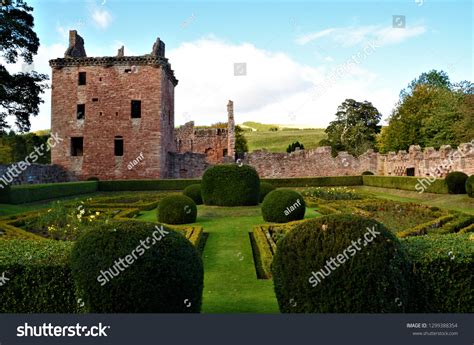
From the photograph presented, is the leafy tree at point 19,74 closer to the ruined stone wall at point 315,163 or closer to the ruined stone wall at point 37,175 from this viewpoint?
the ruined stone wall at point 37,175

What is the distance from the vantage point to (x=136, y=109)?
33.2 metres

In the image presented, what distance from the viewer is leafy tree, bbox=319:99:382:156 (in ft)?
178

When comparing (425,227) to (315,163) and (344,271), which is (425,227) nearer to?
(344,271)

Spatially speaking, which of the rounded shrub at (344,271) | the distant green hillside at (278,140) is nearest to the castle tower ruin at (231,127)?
the rounded shrub at (344,271)

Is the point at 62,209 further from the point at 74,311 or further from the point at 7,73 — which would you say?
the point at 7,73

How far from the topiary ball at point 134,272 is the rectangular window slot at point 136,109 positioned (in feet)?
95.5

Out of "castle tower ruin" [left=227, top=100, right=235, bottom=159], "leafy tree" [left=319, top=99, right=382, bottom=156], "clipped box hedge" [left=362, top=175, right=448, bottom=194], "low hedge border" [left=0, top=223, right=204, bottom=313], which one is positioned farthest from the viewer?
"leafy tree" [left=319, top=99, right=382, bottom=156]

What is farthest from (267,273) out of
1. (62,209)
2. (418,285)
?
(62,209)

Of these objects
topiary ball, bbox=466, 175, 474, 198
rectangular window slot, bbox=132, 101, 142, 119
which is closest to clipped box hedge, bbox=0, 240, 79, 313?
topiary ball, bbox=466, 175, 474, 198

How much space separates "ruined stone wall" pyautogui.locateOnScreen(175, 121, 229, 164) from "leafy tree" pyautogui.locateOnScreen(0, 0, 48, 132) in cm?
2332

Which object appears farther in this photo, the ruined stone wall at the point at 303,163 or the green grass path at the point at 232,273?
the ruined stone wall at the point at 303,163

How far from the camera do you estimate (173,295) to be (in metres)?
4.68

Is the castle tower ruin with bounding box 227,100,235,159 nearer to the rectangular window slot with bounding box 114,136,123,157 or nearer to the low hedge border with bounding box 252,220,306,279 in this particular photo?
the rectangular window slot with bounding box 114,136,123,157

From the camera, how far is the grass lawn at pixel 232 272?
630 cm
